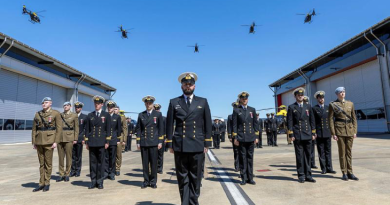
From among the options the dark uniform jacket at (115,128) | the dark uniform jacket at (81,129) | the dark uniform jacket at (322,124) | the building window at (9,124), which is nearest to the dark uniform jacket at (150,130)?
the dark uniform jacket at (115,128)

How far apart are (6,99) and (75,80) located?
11521 millimetres

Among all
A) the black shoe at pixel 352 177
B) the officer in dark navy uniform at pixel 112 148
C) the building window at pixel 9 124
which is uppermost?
the building window at pixel 9 124

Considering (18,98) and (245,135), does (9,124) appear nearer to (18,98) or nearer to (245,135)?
(18,98)

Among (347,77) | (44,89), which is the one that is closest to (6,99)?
(44,89)

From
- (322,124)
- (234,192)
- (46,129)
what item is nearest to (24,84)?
(46,129)

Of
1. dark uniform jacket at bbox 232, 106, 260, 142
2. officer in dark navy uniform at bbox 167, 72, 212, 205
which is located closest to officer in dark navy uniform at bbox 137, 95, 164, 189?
dark uniform jacket at bbox 232, 106, 260, 142

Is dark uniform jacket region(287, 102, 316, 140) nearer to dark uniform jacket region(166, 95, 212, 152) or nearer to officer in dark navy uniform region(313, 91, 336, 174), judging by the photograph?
officer in dark navy uniform region(313, 91, 336, 174)

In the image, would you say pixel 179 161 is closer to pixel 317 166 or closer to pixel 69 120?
pixel 69 120

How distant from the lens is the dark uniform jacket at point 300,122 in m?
5.80

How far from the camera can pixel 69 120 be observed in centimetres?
706

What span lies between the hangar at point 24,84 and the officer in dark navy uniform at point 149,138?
1980cm

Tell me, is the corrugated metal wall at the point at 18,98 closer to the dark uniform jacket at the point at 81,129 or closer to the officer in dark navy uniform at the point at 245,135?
the dark uniform jacket at the point at 81,129

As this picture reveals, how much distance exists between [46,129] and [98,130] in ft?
3.72

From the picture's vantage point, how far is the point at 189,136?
3562 mm
